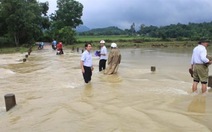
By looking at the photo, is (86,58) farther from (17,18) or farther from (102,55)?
(17,18)

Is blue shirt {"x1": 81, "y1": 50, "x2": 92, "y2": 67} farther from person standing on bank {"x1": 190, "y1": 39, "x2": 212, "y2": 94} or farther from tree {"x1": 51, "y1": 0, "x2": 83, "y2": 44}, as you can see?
tree {"x1": 51, "y1": 0, "x2": 83, "y2": 44}

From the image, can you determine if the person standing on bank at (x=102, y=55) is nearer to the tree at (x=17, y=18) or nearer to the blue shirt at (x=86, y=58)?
the blue shirt at (x=86, y=58)

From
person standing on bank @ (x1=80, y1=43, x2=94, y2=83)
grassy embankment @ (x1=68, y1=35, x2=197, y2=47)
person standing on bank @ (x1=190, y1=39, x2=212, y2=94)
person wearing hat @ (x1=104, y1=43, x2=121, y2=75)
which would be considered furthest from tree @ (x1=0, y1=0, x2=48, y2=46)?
person standing on bank @ (x1=190, y1=39, x2=212, y2=94)

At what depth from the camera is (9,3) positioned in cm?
4694

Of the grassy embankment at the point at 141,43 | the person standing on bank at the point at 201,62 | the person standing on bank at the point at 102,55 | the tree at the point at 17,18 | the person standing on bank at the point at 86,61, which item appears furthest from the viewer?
the grassy embankment at the point at 141,43

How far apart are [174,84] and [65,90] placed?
4381 millimetres

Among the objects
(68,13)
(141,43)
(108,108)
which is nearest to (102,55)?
(108,108)

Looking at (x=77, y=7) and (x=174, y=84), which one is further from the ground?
(x=77, y=7)

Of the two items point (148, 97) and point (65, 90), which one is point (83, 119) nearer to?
point (148, 97)

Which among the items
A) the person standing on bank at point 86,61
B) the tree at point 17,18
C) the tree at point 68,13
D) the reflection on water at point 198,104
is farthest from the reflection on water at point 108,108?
the tree at point 68,13

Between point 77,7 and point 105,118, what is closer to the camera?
point 105,118

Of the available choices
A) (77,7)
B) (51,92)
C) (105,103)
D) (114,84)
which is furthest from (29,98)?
(77,7)

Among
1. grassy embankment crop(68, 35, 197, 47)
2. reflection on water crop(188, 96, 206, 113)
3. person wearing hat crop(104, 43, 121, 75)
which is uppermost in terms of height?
person wearing hat crop(104, 43, 121, 75)

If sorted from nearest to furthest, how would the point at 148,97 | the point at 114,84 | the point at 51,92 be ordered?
the point at 148,97 → the point at 51,92 → the point at 114,84
